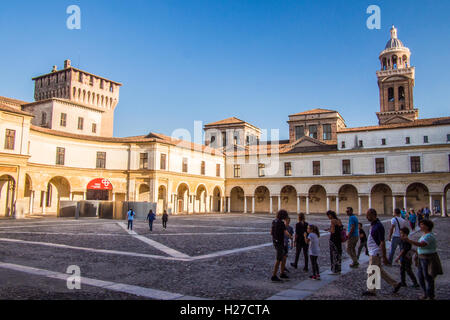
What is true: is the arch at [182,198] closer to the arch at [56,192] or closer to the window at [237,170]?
the window at [237,170]

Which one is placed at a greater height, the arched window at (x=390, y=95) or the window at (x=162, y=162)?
the arched window at (x=390, y=95)

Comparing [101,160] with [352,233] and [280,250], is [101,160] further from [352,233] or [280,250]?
[280,250]

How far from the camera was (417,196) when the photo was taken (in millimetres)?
39625

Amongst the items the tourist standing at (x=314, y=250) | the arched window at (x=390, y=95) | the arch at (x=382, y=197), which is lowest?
the tourist standing at (x=314, y=250)

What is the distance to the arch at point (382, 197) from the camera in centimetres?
4150

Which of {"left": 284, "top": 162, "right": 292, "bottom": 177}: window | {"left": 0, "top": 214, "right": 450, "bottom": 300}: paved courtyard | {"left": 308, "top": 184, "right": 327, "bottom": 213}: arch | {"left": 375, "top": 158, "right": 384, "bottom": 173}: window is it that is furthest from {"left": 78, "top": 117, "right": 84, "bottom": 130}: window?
{"left": 375, "top": 158, "right": 384, "bottom": 173}: window

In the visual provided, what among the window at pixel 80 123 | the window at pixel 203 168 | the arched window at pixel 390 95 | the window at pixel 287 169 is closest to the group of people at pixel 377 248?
the window at pixel 203 168

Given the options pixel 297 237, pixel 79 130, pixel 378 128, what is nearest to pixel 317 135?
pixel 378 128

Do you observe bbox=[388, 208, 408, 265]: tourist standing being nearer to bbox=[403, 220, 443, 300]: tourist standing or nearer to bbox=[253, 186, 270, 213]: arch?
bbox=[403, 220, 443, 300]: tourist standing

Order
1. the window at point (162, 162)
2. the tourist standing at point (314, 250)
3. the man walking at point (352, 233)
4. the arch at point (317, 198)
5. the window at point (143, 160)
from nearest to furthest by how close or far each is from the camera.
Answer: the tourist standing at point (314, 250), the man walking at point (352, 233), the window at point (143, 160), the window at point (162, 162), the arch at point (317, 198)

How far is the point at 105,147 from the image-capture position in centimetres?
3734

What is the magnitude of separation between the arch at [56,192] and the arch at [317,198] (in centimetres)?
2976
